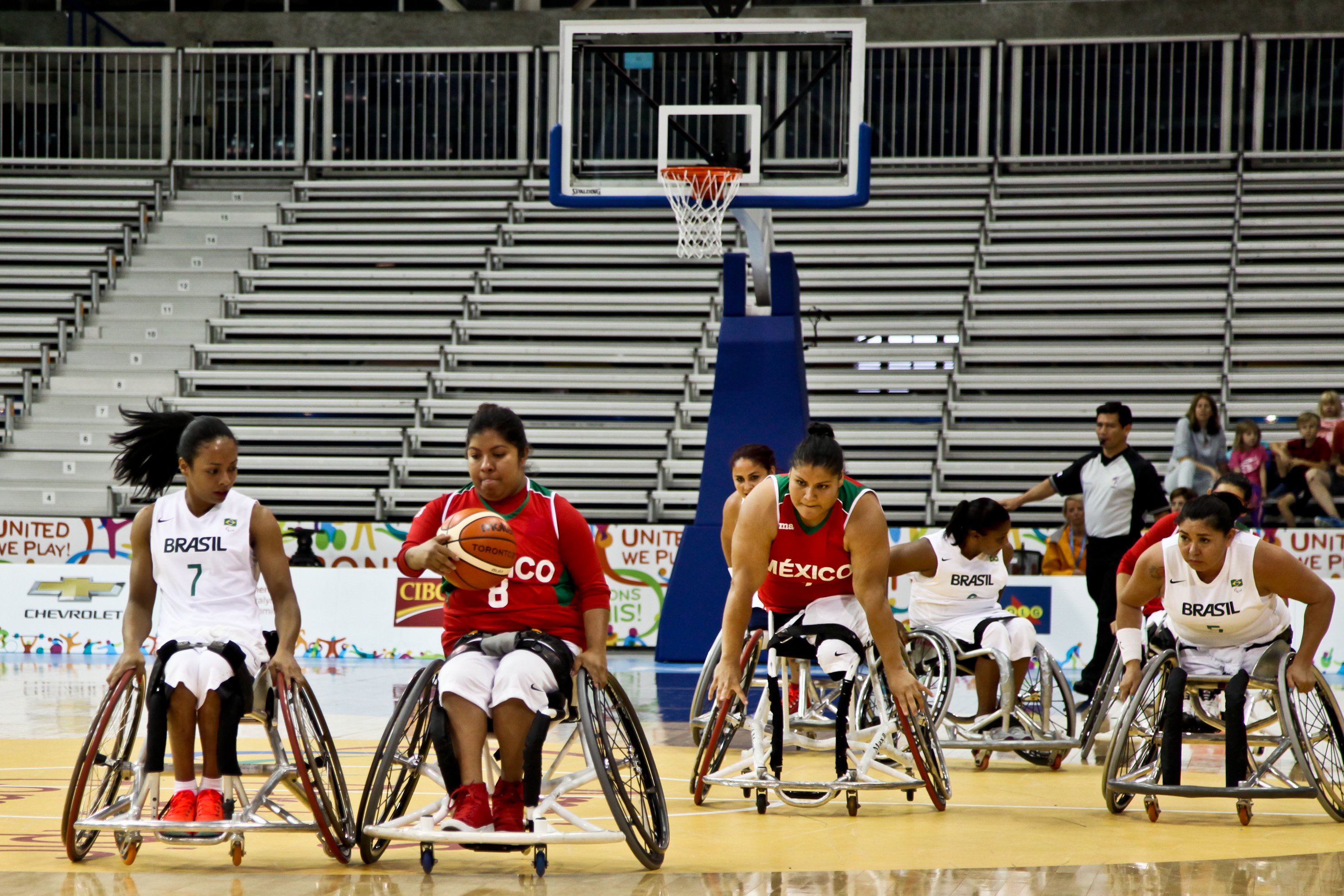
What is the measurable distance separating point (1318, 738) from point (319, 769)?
11.5ft

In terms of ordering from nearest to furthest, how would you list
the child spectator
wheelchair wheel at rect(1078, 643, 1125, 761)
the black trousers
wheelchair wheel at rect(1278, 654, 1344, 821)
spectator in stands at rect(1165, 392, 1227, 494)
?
wheelchair wheel at rect(1278, 654, 1344, 821)
wheelchair wheel at rect(1078, 643, 1125, 761)
the black trousers
spectator in stands at rect(1165, 392, 1227, 494)
the child spectator

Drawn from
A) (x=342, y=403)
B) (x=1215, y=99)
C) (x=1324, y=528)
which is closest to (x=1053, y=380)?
(x=1324, y=528)

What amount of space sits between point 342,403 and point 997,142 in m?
→ 7.48

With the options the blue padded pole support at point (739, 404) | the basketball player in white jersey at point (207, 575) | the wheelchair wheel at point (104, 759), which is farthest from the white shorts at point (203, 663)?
the blue padded pole support at point (739, 404)

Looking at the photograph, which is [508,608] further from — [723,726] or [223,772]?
[723,726]

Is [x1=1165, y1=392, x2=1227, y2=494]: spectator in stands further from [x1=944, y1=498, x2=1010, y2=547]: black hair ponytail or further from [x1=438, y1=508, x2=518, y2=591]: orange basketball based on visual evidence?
[x1=438, y1=508, x2=518, y2=591]: orange basketball


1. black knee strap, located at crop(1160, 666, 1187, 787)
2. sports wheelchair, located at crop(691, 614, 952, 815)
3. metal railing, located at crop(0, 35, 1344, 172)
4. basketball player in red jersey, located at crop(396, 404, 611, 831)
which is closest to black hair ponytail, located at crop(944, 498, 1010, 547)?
sports wheelchair, located at crop(691, 614, 952, 815)

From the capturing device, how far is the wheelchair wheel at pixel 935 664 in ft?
21.5

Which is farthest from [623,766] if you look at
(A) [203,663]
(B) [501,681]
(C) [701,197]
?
(C) [701,197]

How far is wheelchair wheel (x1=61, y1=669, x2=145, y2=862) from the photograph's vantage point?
442 cm

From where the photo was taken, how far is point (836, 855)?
4.82m

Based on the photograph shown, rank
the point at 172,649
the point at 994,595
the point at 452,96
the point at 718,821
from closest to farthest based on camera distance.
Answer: the point at 172,649 → the point at 718,821 → the point at 994,595 → the point at 452,96

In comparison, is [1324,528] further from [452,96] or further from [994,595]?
[452,96]

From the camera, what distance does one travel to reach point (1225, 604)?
5523mm
